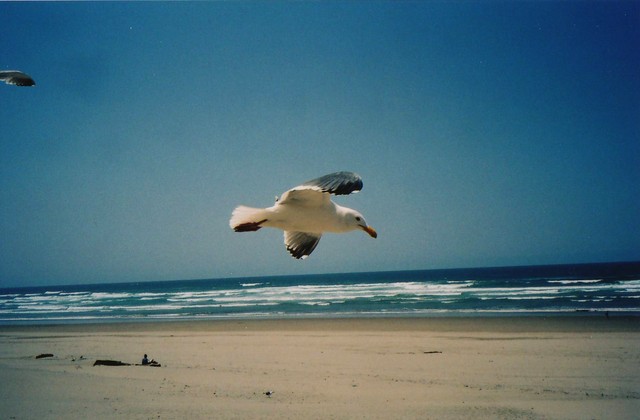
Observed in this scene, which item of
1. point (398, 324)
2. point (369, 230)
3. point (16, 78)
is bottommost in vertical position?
point (398, 324)

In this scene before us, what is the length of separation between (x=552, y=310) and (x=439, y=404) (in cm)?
1217

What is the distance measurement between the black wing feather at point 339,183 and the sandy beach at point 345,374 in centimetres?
454

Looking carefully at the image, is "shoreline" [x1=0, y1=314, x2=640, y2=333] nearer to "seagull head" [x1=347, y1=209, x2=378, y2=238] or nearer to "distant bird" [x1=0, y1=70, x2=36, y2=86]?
"seagull head" [x1=347, y1=209, x2=378, y2=238]

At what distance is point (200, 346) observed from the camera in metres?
11.6

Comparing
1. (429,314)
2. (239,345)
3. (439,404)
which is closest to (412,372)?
(439,404)

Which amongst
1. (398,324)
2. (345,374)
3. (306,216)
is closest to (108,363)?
(345,374)

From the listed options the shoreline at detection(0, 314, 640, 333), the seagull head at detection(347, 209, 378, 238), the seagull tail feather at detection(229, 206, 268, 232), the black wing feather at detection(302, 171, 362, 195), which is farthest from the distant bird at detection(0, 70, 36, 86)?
the shoreline at detection(0, 314, 640, 333)

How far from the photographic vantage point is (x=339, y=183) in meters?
2.01

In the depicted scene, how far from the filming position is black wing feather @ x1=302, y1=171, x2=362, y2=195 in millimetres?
1952

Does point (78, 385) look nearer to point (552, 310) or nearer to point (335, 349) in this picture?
point (335, 349)

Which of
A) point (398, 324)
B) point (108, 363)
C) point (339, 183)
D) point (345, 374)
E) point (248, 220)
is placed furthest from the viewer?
point (398, 324)

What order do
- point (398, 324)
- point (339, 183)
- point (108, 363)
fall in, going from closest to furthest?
point (339, 183)
point (108, 363)
point (398, 324)

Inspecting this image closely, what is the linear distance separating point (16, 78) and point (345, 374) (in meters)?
7.03

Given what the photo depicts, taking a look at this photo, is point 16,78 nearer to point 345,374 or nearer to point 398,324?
point 345,374
